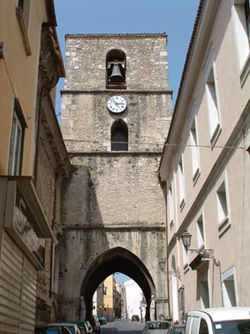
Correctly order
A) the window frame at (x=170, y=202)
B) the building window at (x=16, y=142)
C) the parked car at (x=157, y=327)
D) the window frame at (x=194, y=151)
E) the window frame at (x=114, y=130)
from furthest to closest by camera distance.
Answer: the window frame at (x=114, y=130) < the window frame at (x=170, y=202) < the parked car at (x=157, y=327) < the window frame at (x=194, y=151) < the building window at (x=16, y=142)

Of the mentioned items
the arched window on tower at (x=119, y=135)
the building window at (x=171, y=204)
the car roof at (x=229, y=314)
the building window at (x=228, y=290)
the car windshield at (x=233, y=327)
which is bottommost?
the car windshield at (x=233, y=327)

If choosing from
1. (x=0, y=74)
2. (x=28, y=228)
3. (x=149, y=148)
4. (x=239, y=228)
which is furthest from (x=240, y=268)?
(x=149, y=148)

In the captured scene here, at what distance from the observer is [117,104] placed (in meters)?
24.1

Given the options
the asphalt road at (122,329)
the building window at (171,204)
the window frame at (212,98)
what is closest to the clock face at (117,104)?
the building window at (171,204)

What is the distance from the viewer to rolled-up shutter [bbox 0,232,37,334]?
6.38 meters

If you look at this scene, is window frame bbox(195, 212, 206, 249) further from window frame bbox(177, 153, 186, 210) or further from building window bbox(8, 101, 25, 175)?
building window bbox(8, 101, 25, 175)

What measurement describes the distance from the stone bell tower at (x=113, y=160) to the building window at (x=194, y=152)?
280 inches

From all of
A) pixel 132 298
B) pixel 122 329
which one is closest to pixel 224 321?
pixel 122 329

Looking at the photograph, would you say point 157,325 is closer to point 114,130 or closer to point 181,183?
point 181,183

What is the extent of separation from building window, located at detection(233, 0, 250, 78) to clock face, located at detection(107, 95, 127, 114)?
1398 centimetres

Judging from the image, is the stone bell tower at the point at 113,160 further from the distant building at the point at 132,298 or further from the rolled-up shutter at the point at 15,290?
the distant building at the point at 132,298

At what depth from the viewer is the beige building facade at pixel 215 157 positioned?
388 inches

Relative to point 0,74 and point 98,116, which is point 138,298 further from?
point 0,74

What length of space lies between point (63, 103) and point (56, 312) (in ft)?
33.3
